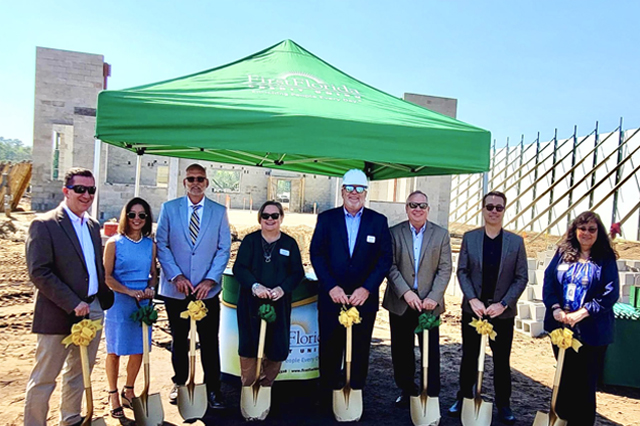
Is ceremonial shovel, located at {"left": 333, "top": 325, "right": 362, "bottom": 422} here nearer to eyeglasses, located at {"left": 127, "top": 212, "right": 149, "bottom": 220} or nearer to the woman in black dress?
the woman in black dress

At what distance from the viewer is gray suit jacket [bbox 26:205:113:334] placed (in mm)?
2619

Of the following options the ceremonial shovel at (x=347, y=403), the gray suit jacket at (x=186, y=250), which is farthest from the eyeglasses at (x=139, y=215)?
the ceremonial shovel at (x=347, y=403)

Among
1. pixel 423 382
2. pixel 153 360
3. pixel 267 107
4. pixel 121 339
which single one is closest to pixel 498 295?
pixel 423 382

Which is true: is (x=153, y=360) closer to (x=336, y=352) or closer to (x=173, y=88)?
(x=336, y=352)

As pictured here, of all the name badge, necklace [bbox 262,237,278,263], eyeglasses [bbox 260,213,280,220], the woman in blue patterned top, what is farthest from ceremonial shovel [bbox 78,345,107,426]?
the name badge

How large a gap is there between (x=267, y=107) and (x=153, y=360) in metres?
3.08

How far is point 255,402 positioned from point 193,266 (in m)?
1.14

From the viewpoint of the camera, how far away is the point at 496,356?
3.62 metres

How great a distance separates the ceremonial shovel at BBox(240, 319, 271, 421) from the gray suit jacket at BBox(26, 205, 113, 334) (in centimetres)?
129

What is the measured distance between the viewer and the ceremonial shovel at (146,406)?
315 cm

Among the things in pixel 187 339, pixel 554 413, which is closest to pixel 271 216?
pixel 187 339

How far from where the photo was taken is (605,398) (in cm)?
433

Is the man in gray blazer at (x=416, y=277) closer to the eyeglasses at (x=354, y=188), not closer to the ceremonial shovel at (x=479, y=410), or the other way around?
the ceremonial shovel at (x=479, y=410)

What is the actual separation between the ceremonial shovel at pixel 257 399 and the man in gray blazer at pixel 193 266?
10.7 inches
